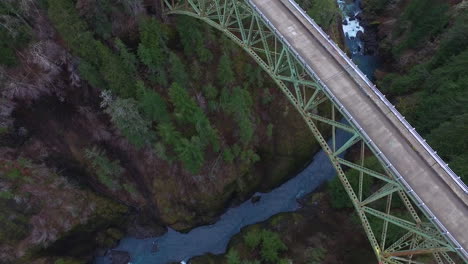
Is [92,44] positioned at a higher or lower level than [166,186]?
higher

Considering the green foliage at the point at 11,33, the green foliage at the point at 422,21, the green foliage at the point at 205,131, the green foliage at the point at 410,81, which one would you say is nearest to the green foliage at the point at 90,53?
the green foliage at the point at 11,33

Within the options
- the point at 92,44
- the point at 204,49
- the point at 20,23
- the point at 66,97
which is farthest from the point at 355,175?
the point at 20,23

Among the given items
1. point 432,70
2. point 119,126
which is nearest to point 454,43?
point 432,70

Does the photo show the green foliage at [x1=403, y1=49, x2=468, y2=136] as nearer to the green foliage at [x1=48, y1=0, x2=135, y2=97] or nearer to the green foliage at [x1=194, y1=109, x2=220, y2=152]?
the green foliage at [x1=194, y1=109, x2=220, y2=152]

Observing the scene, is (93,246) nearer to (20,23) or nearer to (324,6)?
(20,23)

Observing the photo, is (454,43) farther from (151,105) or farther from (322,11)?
(151,105)

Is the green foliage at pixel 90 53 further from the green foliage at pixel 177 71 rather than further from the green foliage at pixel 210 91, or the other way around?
the green foliage at pixel 210 91
